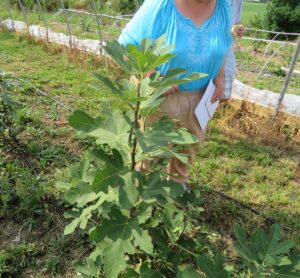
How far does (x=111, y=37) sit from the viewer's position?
8.87 m

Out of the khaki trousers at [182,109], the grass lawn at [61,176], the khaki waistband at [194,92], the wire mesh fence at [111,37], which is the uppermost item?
the khaki waistband at [194,92]

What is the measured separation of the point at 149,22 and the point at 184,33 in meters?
0.20

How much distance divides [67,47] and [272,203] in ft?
16.8

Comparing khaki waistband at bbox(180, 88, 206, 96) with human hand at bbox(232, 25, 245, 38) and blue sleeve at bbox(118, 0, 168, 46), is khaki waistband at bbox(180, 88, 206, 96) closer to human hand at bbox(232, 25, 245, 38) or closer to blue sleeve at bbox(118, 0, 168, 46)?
blue sleeve at bbox(118, 0, 168, 46)

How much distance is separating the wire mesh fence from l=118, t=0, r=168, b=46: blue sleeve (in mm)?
2559

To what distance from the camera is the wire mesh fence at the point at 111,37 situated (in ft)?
23.2

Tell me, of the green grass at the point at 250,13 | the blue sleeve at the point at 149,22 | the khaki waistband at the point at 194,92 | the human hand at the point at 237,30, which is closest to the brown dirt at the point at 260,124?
the human hand at the point at 237,30

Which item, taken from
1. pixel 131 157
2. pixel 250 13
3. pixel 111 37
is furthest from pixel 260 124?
pixel 250 13

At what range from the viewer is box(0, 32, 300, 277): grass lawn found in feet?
7.77

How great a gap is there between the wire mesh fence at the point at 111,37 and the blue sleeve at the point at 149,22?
2559 mm

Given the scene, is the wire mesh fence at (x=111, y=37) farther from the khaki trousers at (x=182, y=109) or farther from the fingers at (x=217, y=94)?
the khaki trousers at (x=182, y=109)

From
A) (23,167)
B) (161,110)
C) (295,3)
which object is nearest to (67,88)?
(23,167)

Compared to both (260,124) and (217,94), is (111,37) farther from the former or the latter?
(217,94)

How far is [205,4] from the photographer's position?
199 cm
